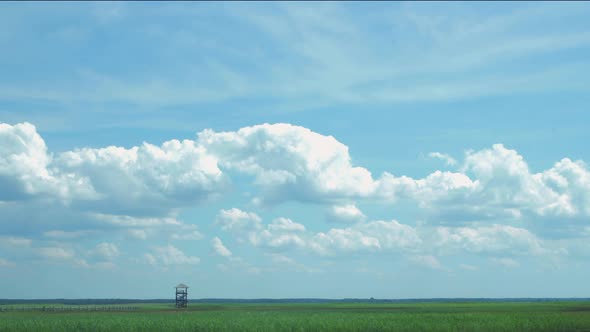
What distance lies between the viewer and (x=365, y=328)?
183 feet

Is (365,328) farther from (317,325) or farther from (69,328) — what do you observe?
(69,328)

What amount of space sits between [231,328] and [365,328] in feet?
39.5

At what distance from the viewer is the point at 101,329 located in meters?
55.8

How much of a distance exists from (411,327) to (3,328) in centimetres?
3721

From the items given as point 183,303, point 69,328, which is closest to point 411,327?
point 69,328

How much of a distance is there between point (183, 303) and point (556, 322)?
8088 cm

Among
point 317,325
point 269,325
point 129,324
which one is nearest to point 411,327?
point 317,325

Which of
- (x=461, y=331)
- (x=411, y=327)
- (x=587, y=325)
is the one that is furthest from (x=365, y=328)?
(x=587, y=325)

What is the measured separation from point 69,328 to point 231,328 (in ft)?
50.7

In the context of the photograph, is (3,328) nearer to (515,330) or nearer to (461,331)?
(461,331)

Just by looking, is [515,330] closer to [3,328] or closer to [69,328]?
Result: [69,328]

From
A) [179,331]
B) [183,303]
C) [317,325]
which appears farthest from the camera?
[183,303]

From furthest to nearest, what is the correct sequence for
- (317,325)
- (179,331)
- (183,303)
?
(183,303)
(317,325)
(179,331)

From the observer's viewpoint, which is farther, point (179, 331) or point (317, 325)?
point (317, 325)
